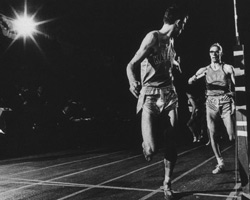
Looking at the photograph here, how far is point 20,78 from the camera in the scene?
13.1 metres

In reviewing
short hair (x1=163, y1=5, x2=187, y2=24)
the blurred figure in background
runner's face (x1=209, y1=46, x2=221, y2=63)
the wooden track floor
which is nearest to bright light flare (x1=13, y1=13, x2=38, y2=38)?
the wooden track floor

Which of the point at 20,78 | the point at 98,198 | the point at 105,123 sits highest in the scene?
the point at 20,78

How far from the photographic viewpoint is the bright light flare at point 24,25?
1329 cm

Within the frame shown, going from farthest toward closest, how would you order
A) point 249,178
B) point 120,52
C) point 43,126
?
point 120,52
point 43,126
point 249,178

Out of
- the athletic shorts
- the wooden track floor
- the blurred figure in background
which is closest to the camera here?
the athletic shorts

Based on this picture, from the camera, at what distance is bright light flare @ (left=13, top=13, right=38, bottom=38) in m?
13.3

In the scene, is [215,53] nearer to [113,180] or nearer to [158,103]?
[158,103]

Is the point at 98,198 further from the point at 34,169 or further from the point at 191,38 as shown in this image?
the point at 191,38

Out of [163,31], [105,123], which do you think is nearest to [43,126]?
[105,123]

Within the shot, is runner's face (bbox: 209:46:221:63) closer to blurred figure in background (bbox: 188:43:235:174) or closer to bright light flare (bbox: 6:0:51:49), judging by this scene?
blurred figure in background (bbox: 188:43:235:174)

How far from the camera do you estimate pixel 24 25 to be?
13.5m

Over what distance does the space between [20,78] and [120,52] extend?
7.66m

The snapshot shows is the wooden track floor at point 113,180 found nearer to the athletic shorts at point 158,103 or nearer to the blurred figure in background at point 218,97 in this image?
the blurred figure in background at point 218,97

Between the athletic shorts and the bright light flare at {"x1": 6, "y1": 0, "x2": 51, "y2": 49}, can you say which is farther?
the bright light flare at {"x1": 6, "y1": 0, "x2": 51, "y2": 49}
